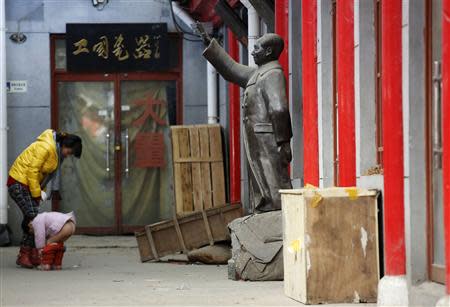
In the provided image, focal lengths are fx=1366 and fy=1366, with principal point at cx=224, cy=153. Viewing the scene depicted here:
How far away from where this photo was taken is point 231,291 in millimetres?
12125

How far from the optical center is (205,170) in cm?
1992

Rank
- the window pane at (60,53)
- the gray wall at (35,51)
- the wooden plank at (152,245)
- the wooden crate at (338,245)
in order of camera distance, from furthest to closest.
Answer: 1. the window pane at (60,53)
2. the gray wall at (35,51)
3. the wooden plank at (152,245)
4. the wooden crate at (338,245)

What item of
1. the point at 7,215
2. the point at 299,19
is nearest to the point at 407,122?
the point at 299,19

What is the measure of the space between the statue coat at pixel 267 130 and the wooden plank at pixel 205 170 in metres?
5.51

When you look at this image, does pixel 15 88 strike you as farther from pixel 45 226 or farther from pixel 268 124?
pixel 268 124

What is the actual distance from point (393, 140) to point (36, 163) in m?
6.91

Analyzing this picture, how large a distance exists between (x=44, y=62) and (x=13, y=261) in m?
5.19

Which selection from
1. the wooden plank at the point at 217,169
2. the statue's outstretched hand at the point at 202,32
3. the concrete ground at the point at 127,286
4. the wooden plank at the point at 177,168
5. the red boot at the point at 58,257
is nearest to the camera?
the concrete ground at the point at 127,286

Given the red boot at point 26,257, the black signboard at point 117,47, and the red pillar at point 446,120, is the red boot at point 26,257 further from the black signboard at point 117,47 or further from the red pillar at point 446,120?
the red pillar at point 446,120

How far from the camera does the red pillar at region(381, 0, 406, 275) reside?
32.5 feet

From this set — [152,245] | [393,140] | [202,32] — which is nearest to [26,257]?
[152,245]

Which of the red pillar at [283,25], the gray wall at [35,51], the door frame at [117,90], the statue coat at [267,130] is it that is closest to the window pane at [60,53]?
the door frame at [117,90]

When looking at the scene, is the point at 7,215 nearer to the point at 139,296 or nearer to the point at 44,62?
the point at 44,62

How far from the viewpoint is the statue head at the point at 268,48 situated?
45.3 ft
